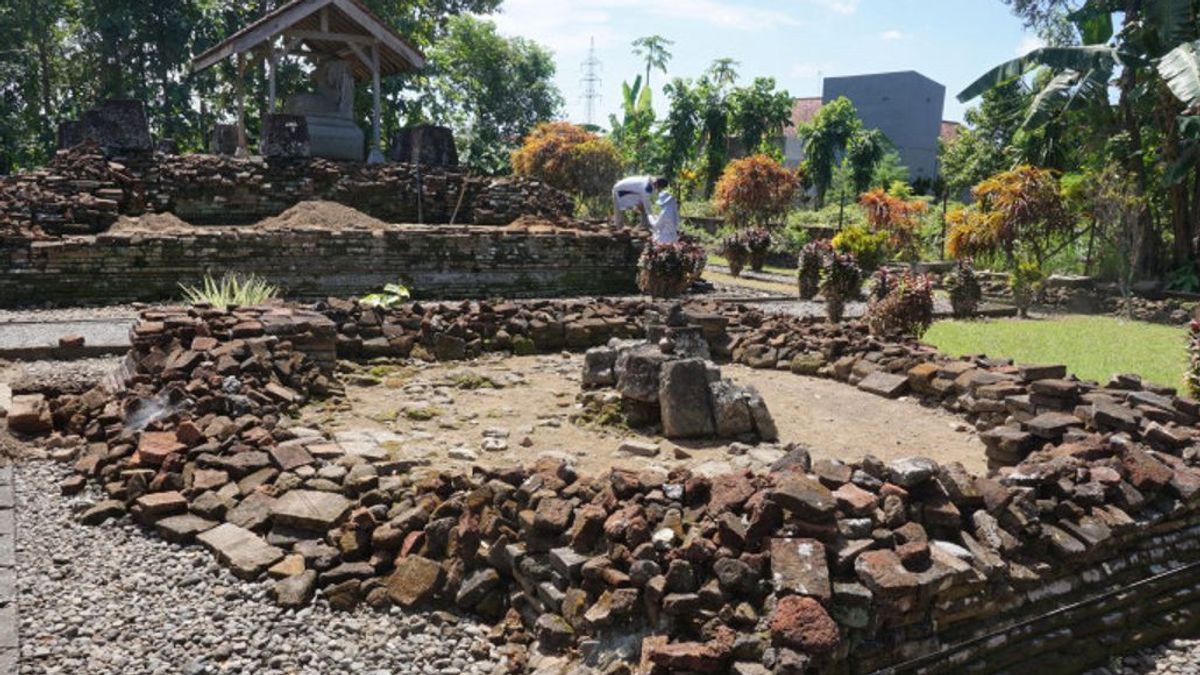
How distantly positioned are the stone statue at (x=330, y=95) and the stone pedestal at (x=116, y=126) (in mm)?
4990

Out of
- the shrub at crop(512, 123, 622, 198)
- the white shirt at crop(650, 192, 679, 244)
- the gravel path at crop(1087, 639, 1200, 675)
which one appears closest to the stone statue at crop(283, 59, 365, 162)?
the shrub at crop(512, 123, 622, 198)

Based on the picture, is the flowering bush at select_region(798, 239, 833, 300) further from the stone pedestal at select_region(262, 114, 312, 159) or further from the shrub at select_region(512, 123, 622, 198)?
the shrub at select_region(512, 123, 622, 198)

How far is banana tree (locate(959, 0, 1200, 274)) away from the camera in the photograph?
1633 cm

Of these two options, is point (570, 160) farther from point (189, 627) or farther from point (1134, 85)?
point (189, 627)

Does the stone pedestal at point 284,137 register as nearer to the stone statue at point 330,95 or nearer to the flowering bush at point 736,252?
the stone statue at point 330,95

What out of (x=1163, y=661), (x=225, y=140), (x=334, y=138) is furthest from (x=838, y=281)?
(x=225, y=140)

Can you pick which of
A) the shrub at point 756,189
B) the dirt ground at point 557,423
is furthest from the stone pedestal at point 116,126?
the shrub at point 756,189

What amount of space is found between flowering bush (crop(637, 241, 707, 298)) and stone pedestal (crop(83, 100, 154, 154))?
31.3 ft

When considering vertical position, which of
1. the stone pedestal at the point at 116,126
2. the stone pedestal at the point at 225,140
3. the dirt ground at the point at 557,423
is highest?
the stone pedestal at the point at 225,140

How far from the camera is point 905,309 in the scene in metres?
10.0

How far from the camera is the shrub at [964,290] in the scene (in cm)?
1341

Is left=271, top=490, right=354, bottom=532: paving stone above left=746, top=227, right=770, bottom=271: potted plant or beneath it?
beneath

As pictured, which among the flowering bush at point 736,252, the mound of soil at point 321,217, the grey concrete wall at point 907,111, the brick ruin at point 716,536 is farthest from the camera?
the grey concrete wall at point 907,111

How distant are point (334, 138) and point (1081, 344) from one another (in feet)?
50.8
